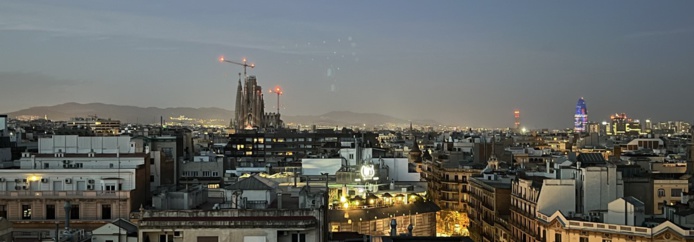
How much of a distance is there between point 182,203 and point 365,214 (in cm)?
2607

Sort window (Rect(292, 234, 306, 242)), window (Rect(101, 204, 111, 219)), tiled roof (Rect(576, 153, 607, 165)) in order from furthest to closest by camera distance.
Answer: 1. tiled roof (Rect(576, 153, 607, 165))
2. window (Rect(101, 204, 111, 219))
3. window (Rect(292, 234, 306, 242))

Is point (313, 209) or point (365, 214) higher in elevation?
point (313, 209)

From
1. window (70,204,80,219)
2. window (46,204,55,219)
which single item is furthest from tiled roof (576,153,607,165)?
window (46,204,55,219)

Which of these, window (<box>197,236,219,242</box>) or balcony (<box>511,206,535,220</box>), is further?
balcony (<box>511,206,535,220</box>)

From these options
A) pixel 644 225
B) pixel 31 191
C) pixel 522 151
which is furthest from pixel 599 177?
pixel 522 151

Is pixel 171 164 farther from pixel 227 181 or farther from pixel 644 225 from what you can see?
pixel 644 225

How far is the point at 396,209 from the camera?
7000 centimetres

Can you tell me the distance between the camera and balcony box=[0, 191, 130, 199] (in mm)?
49188

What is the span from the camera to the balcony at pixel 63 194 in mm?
49188

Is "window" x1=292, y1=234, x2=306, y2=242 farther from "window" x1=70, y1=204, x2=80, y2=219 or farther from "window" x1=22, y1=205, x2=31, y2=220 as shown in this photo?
"window" x1=22, y1=205, x2=31, y2=220

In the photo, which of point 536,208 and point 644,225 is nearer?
point 644,225

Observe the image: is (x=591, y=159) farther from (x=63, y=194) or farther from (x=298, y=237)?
(x=63, y=194)

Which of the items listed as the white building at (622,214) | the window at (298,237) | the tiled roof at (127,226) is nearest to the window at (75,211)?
the tiled roof at (127,226)

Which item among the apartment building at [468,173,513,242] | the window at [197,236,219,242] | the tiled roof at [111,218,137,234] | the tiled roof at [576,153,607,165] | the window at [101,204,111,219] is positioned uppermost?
the tiled roof at [576,153,607,165]
